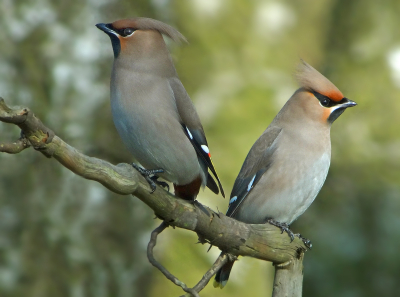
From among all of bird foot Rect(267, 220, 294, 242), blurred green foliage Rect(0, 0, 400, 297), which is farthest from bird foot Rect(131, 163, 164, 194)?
blurred green foliage Rect(0, 0, 400, 297)

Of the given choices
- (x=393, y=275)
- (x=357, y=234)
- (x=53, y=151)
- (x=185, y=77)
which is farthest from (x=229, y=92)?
(x=53, y=151)

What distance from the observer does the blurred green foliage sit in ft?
18.5

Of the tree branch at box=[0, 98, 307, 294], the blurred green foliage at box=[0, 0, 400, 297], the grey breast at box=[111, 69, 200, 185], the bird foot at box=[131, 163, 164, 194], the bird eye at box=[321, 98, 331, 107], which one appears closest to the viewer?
the tree branch at box=[0, 98, 307, 294]

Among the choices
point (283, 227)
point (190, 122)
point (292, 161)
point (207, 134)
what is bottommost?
point (207, 134)

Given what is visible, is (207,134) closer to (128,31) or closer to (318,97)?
(318,97)

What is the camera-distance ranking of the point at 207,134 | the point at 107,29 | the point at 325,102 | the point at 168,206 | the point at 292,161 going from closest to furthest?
1. the point at 168,206
2. the point at 107,29
3. the point at 292,161
4. the point at 325,102
5. the point at 207,134

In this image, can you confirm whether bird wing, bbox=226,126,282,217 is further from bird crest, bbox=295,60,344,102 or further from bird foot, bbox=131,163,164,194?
bird foot, bbox=131,163,164,194

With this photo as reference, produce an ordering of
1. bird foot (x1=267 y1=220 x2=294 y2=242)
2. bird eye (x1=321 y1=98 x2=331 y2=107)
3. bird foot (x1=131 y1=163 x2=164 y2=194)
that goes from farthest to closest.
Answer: bird eye (x1=321 y1=98 x2=331 y2=107), bird foot (x1=267 y1=220 x2=294 y2=242), bird foot (x1=131 y1=163 x2=164 y2=194)

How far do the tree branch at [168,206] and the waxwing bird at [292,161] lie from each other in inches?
14.3

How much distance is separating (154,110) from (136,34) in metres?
0.45

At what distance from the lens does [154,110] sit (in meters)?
2.87

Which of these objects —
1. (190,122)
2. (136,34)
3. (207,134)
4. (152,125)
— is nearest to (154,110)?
(152,125)

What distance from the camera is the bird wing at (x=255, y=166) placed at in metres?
3.76

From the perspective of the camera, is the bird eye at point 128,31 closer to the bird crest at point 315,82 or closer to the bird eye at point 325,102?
the bird crest at point 315,82
